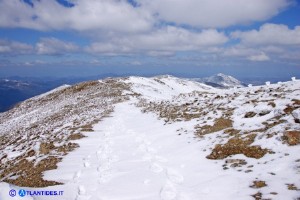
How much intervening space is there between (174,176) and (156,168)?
1483mm

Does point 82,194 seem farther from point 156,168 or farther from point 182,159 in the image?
point 182,159

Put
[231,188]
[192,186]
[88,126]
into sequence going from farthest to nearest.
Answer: [88,126], [192,186], [231,188]

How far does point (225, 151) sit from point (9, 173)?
11670 millimetres

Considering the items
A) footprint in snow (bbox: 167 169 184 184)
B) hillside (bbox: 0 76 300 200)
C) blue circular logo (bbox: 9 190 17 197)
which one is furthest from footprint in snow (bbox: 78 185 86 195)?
footprint in snow (bbox: 167 169 184 184)


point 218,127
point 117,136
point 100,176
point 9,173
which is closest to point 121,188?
point 100,176

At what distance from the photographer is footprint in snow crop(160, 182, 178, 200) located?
1062 cm

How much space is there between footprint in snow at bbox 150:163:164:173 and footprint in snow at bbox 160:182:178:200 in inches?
80.6

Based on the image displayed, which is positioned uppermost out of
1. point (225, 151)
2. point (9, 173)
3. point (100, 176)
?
point (225, 151)

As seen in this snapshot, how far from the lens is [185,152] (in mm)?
16328

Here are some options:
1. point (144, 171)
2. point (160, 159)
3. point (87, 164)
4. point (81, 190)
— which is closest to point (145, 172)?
point (144, 171)

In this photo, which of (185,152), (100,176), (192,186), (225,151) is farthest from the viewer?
(185,152)

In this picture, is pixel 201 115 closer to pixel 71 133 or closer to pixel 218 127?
pixel 218 127

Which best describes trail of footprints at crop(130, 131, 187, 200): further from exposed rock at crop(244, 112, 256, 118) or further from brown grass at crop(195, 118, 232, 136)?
exposed rock at crop(244, 112, 256, 118)

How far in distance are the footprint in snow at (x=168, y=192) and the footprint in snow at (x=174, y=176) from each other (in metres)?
0.60
